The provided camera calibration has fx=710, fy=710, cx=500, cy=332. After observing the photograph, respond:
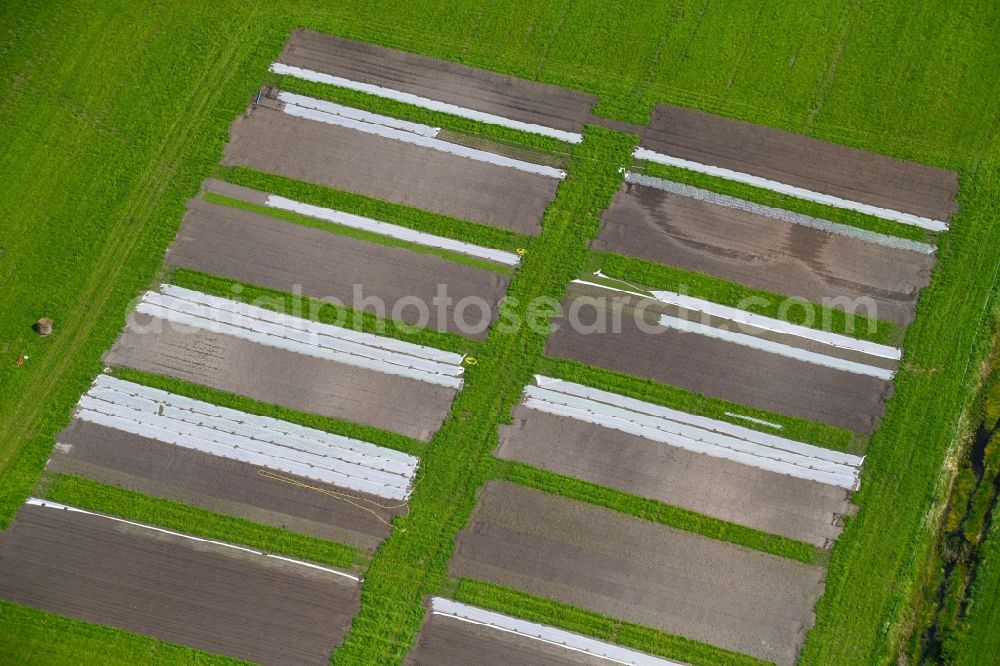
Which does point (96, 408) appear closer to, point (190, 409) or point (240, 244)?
point (190, 409)

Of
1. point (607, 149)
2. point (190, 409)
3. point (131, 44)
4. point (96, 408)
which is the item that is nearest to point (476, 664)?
point (190, 409)

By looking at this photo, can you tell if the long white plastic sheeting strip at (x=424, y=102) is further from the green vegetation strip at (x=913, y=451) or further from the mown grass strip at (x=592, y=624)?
the mown grass strip at (x=592, y=624)

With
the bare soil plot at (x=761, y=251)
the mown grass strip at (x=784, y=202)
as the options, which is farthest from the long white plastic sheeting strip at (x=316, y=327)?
the mown grass strip at (x=784, y=202)

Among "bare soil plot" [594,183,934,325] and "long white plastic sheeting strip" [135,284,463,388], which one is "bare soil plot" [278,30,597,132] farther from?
"long white plastic sheeting strip" [135,284,463,388]

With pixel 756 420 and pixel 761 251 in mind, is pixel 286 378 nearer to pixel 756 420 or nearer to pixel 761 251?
pixel 756 420

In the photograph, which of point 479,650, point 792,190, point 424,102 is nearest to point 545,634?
point 479,650

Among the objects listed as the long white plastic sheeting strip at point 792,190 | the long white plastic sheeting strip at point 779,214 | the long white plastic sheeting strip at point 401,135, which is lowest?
the long white plastic sheeting strip at point 401,135
